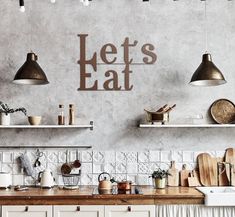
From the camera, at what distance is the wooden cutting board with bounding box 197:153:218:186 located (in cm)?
486

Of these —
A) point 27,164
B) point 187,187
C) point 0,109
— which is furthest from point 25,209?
point 187,187

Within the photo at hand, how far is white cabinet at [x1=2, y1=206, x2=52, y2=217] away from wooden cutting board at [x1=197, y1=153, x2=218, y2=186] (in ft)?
5.89

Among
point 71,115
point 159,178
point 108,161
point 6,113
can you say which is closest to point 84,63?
point 71,115

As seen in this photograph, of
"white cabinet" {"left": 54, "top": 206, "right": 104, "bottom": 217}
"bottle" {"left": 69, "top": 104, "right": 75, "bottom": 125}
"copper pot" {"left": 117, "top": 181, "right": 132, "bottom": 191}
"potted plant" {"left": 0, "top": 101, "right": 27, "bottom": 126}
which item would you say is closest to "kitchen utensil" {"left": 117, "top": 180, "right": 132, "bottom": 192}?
"copper pot" {"left": 117, "top": 181, "right": 132, "bottom": 191}

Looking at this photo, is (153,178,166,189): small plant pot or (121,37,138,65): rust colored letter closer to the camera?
(153,178,166,189): small plant pot

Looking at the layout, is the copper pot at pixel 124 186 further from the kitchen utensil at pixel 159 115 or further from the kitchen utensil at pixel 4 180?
the kitchen utensil at pixel 4 180

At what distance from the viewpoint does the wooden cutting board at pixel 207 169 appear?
486 cm

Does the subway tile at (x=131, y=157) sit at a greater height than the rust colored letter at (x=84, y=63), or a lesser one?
lesser

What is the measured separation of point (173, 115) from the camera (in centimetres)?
498

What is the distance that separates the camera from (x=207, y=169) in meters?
4.88

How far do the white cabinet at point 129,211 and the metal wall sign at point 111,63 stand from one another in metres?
1.47

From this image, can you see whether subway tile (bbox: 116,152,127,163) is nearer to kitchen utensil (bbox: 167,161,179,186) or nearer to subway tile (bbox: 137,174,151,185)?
subway tile (bbox: 137,174,151,185)

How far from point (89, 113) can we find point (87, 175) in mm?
717

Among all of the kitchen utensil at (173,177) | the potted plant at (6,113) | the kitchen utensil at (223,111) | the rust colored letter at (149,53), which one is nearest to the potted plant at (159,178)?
the kitchen utensil at (173,177)
